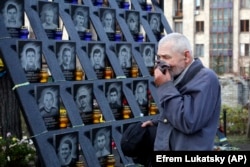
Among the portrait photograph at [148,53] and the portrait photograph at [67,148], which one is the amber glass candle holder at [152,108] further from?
the portrait photograph at [67,148]

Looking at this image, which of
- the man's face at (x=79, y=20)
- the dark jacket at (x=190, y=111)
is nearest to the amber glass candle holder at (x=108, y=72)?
the man's face at (x=79, y=20)

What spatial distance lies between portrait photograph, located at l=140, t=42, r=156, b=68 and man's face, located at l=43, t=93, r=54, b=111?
7.90 feet

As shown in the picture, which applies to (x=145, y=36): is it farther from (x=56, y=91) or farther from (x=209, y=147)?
(x=209, y=147)

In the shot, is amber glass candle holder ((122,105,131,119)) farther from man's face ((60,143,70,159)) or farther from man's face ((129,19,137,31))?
man's face ((129,19,137,31))

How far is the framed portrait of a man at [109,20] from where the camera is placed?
770 cm

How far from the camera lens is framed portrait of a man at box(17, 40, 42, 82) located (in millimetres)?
6047

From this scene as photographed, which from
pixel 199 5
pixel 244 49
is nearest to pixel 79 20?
pixel 244 49

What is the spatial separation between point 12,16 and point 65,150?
166 centimetres

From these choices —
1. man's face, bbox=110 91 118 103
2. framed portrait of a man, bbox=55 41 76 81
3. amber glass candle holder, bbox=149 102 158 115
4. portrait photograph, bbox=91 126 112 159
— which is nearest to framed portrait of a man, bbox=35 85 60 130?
framed portrait of a man, bbox=55 41 76 81

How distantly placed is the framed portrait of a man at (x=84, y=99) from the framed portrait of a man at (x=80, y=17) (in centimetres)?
84

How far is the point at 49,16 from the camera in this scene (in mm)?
6676

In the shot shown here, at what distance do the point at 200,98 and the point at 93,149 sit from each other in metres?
3.25

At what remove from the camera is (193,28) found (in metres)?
51.3

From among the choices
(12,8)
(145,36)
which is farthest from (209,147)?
(145,36)
